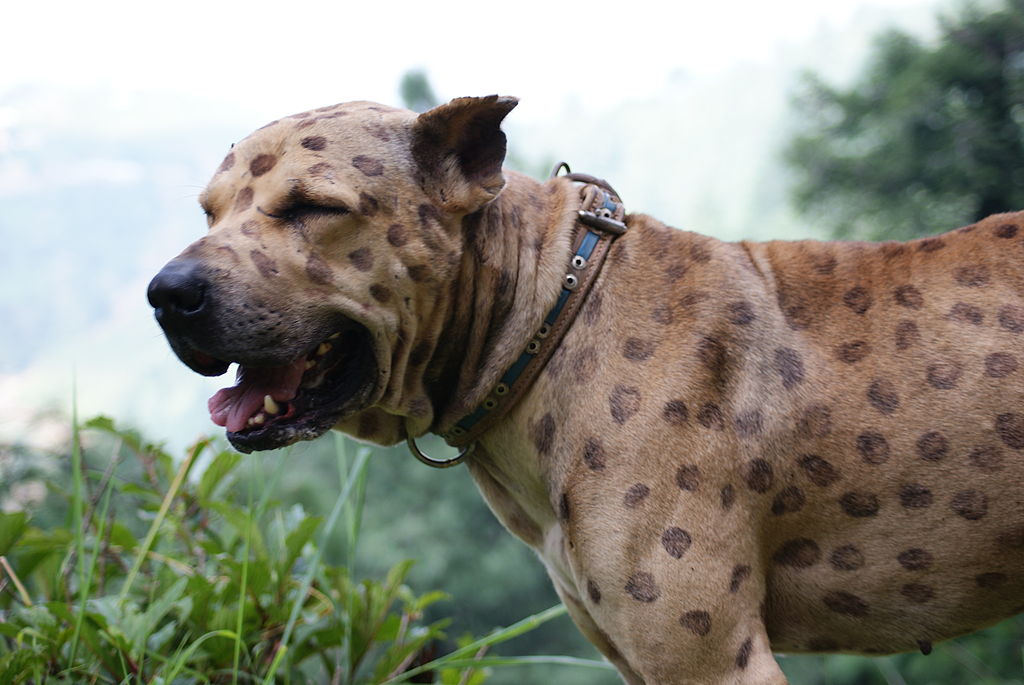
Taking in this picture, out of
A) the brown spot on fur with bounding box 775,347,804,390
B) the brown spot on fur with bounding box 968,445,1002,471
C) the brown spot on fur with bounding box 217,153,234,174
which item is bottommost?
the brown spot on fur with bounding box 968,445,1002,471

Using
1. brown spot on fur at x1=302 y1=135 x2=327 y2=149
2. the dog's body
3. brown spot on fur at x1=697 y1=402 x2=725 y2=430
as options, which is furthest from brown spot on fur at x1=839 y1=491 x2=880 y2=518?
brown spot on fur at x1=302 y1=135 x2=327 y2=149

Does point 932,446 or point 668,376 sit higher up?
point 668,376

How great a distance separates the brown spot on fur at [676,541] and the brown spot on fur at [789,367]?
1.42 feet

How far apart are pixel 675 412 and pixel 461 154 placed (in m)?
0.82

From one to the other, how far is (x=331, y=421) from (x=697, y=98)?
22.3ft

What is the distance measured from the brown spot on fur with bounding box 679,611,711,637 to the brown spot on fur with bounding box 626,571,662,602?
0.24 ft

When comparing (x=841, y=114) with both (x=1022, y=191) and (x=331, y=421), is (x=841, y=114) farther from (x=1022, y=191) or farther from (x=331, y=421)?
(x=331, y=421)

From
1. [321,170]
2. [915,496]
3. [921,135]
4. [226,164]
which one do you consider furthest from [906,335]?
[921,135]

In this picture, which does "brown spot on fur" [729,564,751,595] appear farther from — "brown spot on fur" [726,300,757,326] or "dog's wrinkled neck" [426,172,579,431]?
"dog's wrinkled neck" [426,172,579,431]

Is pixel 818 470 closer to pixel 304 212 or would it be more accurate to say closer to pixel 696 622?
pixel 696 622

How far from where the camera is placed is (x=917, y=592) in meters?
2.04

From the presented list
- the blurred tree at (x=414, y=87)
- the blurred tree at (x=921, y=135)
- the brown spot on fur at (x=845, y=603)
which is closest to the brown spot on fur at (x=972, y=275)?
the brown spot on fur at (x=845, y=603)

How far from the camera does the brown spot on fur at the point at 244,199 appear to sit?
2.05 metres

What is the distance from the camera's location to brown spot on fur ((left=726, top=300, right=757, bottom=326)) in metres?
2.10
